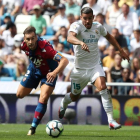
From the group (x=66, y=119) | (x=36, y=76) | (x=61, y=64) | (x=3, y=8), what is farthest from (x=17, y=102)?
(x=3, y=8)

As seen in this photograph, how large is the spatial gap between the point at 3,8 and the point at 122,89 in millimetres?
8200

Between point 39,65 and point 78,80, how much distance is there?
123cm

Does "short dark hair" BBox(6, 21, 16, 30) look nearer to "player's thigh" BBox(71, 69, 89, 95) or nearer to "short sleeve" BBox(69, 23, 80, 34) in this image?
"player's thigh" BBox(71, 69, 89, 95)

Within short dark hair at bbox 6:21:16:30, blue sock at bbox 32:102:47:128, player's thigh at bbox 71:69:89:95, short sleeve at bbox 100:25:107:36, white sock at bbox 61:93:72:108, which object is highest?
short dark hair at bbox 6:21:16:30

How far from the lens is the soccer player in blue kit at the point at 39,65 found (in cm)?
921

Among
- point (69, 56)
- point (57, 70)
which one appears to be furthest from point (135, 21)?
point (57, 70)

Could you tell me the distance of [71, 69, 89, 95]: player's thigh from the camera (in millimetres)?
10534

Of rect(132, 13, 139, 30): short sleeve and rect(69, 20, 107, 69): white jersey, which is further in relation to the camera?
rect(132, 13, 139, 30): short sleeve

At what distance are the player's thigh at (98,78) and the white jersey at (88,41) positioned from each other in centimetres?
16

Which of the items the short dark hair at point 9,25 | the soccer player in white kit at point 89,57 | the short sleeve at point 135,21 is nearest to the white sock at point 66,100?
the soccer player in white kit at point 89,57

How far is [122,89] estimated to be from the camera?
13.8 meters

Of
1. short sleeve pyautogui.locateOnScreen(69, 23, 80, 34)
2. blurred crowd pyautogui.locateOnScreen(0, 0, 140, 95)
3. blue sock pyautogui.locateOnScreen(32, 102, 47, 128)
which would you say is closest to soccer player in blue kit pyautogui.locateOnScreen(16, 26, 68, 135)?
blue sock pyautogui.locateOnScreen(32, 102, 47, 128)

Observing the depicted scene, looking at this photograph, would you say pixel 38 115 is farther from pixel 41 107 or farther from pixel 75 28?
pixel 75 28

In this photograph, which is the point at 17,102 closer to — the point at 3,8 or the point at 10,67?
the point at 10,67
